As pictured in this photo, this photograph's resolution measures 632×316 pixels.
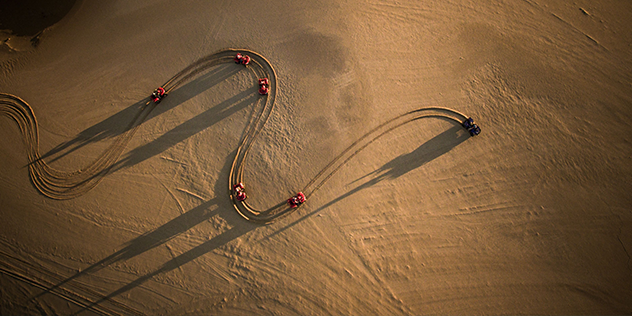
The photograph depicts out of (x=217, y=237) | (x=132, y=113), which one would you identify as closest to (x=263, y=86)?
(x=132, y=113)

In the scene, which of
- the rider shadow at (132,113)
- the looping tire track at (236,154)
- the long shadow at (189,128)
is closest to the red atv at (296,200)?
the looping tire track at (236,154)

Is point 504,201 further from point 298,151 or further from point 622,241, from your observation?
point 298,151

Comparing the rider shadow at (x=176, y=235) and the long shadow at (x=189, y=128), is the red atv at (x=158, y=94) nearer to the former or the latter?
the long shadow at (x=189, y=128)

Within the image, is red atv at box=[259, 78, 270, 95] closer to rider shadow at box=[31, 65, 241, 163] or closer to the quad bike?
rider shadow at box=[31, 65, 241, 163]

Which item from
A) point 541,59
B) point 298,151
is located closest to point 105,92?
point 298,151

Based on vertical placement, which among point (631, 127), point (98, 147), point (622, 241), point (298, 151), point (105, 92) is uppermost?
point (105, 92)

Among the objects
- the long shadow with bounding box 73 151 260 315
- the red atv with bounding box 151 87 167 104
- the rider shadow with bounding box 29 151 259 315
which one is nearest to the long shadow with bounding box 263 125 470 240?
the long shadow with bounding box 73 151 260 315

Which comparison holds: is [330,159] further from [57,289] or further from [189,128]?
[57,289]
